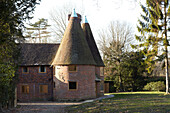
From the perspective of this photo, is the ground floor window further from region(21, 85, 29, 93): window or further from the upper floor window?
the upper floor window

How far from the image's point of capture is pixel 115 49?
4147 centimetres

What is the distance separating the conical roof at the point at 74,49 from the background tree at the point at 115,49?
1408 cm

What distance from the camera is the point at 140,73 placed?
38.2 metres

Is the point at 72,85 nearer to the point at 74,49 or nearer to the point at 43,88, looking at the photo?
the point at 74,49

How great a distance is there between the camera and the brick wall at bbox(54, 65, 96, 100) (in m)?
25.0

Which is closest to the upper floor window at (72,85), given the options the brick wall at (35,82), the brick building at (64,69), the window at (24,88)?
the brick building at (64,69)

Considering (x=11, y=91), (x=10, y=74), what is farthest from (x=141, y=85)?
(x=10, y=74)

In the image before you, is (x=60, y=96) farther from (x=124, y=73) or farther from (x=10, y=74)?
(x=124, y=73)

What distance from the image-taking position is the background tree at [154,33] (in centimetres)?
2684

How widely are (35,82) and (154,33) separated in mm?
16076

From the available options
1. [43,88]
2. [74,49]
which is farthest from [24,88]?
[74,49]

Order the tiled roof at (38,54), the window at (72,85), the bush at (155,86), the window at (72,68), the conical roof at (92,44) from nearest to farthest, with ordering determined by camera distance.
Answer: the window at (72,85) < the window at (72,68) < the tiled roof at (38,54) < the conical roof at (92,44) < the bush at (155,86)

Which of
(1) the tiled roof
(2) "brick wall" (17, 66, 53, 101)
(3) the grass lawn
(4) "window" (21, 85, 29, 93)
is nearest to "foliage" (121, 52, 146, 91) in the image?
(1) the tiled roof

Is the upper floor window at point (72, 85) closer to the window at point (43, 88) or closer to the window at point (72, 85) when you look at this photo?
the window at point (72, 85)
